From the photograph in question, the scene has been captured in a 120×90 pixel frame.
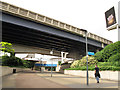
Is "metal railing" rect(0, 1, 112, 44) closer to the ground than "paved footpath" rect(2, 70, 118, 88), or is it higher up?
higher up

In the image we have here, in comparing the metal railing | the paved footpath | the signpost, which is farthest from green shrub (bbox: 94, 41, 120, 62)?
the paved footpath

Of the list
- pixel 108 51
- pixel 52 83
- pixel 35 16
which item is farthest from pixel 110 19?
pixel 52 83

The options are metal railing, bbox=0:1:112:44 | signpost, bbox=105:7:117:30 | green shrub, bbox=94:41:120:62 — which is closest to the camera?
metal railing, bbox=0:1:112:44

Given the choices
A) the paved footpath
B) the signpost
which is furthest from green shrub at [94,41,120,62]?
the paved footpath

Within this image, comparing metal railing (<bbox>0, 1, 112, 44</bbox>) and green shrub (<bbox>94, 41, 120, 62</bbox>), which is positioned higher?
metal railing (<bbox>0, 1, 112, 44</bbox>)

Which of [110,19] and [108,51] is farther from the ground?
[110,19]

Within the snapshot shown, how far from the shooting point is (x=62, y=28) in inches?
1069

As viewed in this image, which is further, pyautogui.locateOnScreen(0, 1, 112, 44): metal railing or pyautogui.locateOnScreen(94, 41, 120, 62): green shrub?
pyautogui.locateOnScreen(94, 41, 120, 62): green shrub

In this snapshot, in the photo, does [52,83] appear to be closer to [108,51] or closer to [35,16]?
[35,16]

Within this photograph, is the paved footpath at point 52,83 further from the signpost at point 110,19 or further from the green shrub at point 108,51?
the signpost at point 110,19

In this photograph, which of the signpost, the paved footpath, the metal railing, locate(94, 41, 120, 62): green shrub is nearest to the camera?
the paved footpath

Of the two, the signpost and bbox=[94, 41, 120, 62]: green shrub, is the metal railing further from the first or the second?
bbox=[94, 41, 120, 62]: green shrub

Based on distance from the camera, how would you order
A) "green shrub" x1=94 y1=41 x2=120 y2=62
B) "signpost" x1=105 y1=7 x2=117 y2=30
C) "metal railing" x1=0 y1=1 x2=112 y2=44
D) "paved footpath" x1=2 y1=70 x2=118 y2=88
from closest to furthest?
1. "paved footpath" x1=2 y1=70 x2=118 y2=88
2. "metal railing" x1=0 y1=1 x2=112 y2=44
3. "green shrub" x1=94 y1=41 x2=120 y2=62
4. "signpost" x1=105 y1=7 x2=117 y2=30

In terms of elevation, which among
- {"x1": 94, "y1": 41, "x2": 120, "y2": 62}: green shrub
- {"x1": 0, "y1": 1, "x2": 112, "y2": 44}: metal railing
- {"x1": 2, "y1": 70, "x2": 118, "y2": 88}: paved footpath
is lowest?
{"x1": 2, "y1": 70, "x2": 118, "y2": 88}: paved footpath
